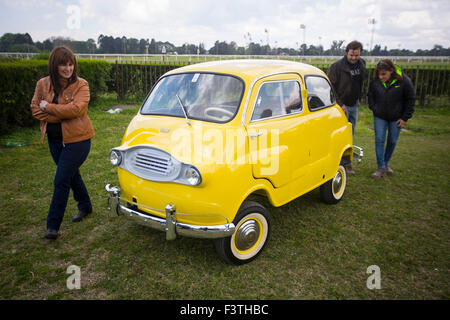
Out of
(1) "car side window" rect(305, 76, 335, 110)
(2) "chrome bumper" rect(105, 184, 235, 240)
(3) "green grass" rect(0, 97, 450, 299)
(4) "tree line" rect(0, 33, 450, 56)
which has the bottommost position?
(3) "green grass" rect(0, 97, 450, 299)

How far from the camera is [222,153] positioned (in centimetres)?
322

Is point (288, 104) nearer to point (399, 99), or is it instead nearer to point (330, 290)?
point (330, 290)

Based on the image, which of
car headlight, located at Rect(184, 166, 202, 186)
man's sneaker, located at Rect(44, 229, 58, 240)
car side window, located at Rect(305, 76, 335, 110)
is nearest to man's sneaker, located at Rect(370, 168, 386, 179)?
car side window, located at Rect(305, 76, 335, 110)

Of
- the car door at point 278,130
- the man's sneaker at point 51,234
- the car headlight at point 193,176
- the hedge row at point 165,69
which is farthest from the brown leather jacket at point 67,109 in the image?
the hedge row at point 165,69

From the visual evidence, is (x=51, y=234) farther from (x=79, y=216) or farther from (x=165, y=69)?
(x=165, y=69)

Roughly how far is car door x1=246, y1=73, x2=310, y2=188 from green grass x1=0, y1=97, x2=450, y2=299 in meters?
0.96

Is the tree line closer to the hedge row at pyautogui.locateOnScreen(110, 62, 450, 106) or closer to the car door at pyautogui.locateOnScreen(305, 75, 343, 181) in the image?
the hedge row at pyautogui.locateOnScreen(110, 62, 450, 106)

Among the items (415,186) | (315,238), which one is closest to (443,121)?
(415,186)

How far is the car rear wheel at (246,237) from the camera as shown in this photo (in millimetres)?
3408

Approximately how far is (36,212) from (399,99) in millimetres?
6340

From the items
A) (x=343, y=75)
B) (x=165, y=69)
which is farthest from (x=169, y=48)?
(x=343, y=75)

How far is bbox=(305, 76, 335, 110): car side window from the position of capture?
A: 4.50 m

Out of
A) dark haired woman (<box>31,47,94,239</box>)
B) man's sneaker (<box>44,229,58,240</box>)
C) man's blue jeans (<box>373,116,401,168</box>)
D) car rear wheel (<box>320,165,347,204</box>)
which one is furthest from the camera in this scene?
man's blue jeans (<box>373,116,401,168</box>)

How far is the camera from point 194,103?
3.76m
